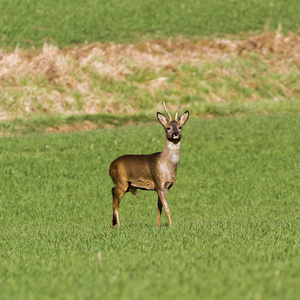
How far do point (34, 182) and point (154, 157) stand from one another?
29.4ft

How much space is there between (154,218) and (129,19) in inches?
996

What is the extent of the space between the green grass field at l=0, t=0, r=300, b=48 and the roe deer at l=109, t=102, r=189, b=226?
80.7ft

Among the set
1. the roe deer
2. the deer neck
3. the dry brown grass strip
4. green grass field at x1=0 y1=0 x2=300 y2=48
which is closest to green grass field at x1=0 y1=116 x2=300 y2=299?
the roe deer

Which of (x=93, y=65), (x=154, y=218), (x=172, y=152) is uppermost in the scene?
(x=93, y=65)

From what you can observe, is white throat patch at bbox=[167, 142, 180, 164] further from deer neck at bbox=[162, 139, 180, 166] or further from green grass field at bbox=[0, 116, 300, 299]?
green grass field at bbox=[0, 116, 300, 299]

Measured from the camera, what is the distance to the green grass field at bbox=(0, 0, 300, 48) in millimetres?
36875

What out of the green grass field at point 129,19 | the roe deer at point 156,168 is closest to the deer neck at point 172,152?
the roe deer at point 156,168

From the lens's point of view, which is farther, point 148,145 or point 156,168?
point 148,145

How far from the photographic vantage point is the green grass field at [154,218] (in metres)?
6.37

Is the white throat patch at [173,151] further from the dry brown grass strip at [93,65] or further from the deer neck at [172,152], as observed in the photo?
the dry brown grass strip at [93,65]

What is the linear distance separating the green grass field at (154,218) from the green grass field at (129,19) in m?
11.0

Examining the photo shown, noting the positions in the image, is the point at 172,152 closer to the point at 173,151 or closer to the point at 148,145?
the point at 173,151

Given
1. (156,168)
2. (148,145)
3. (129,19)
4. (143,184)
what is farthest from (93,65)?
(156,168)

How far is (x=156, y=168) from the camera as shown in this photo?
38.1 ft
